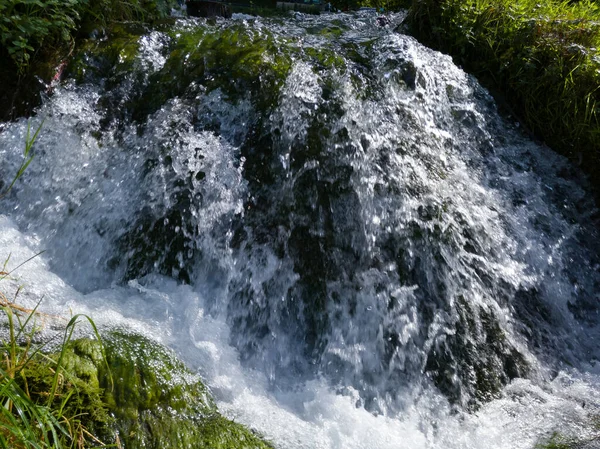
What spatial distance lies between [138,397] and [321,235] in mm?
1673

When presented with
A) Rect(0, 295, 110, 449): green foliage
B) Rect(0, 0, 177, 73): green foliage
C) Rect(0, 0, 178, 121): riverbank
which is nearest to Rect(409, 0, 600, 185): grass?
Rect(0, 0, 177, 73): green foliage

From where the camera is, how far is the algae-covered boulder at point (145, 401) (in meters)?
2.08

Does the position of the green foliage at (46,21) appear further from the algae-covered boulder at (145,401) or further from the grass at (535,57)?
the grass at (535,57)

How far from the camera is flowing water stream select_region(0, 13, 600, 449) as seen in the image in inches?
117

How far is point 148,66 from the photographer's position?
4348 millimetres

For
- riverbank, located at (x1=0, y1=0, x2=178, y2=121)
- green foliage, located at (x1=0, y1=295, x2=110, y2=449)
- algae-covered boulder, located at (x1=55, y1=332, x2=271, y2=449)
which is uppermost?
riverbank, located at (x1=0, y1=0, x2=178, y2=121)

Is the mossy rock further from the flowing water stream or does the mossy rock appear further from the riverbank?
the riverbank

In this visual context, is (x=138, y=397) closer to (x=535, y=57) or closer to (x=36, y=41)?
(x=36, y=41)

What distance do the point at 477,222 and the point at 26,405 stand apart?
9.85ft

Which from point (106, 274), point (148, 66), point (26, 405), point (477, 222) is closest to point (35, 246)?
point (106, 274)

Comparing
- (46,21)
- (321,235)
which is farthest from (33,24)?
(321,235)

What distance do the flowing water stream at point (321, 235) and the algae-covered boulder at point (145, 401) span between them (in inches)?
7.6

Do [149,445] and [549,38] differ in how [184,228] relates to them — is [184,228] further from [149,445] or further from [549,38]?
[549,38]

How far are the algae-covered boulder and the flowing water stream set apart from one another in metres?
0.19
